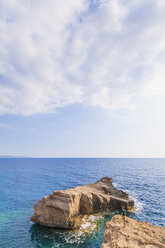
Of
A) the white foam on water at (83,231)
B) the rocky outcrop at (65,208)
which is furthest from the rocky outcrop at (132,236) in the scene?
the rocky outcrop at (65,208)

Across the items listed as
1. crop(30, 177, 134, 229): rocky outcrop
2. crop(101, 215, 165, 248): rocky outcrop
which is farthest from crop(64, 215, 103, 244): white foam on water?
crop(101, 215, 165, 248): rocky outcrop

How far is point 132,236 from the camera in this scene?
45.1ft

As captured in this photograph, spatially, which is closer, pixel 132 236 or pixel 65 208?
pixel 132 236

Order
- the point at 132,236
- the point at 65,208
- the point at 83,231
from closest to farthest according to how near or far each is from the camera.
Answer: the point at 132,236
the point at 83,231
the point at 65,208

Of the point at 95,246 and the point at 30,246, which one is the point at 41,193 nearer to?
the point at 30,246

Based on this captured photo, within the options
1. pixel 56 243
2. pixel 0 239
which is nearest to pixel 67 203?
pixel 56 243

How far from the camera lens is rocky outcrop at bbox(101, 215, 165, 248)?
41.1 feet

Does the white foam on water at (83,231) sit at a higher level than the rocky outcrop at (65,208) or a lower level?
lower

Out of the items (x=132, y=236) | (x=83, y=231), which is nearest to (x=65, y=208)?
(x=83, y=231)

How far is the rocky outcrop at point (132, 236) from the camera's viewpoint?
12531 millimetres

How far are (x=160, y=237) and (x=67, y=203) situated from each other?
531 inches

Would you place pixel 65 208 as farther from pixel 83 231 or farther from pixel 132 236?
pixel 132 236

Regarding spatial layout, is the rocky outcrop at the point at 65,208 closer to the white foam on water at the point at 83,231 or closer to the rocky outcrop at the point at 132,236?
the white foam on water at the point at 83,231

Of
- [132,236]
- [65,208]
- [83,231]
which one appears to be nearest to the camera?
[132,236]
